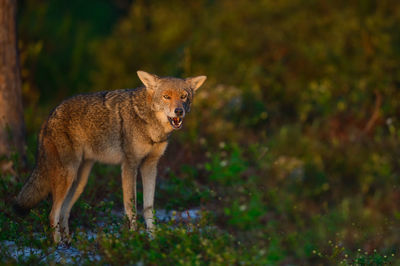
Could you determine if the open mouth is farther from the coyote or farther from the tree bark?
the tree bark

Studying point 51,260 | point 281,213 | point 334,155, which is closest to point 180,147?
point 281,213

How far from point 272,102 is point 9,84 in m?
5.92

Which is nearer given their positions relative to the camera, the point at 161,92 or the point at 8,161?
the point at 161,92

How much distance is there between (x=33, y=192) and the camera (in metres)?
5.76

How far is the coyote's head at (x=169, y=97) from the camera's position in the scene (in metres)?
5.89

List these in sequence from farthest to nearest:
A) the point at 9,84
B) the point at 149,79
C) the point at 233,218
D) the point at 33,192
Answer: the point at 9,84 → the point at 233,218 → the point at 149,79 → the point at 33,192

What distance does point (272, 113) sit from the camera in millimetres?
10969

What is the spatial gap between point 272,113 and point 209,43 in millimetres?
2474

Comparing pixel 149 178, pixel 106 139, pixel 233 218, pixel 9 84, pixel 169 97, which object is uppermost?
pixel 9 84

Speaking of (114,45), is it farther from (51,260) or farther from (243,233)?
(51,260)

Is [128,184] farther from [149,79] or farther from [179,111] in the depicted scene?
[149,79]

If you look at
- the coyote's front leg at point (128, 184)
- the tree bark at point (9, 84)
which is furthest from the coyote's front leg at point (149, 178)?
the tree bark at point (9, 84)

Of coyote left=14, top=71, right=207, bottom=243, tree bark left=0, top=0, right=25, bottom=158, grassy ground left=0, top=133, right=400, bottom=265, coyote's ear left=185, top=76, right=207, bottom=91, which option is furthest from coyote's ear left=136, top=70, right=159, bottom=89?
tree bark left=0, top=0, right=25, bottom=158

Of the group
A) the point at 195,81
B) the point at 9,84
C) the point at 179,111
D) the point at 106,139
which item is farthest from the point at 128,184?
the point at 9,84
